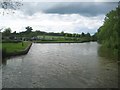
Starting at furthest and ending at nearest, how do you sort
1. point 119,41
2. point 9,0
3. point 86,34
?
point 86,34
point 119,41
point 9,0

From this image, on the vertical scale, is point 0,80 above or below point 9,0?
below

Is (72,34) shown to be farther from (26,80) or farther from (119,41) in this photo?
(26,80)

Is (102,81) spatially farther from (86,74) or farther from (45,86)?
(45,86)

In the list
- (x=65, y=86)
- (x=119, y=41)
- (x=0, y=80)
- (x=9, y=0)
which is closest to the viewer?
(x=65, y=86)

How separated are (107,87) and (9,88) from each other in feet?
19.5

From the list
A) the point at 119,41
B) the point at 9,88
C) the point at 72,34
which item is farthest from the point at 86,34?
the point at 9,88

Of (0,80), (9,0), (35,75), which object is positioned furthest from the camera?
(9,0)

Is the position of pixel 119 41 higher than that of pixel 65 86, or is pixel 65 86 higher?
pixel 119 41

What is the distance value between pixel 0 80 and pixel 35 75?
321 centimetres

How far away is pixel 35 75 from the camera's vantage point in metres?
18.6

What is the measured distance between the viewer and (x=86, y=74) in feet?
63.5

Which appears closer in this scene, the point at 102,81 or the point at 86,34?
the point at 102,81

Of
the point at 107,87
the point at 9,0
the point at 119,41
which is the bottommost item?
the point at 107,87

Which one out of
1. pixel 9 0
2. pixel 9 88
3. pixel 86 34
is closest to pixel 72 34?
pixel 86 34
